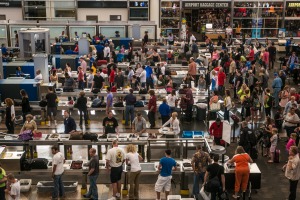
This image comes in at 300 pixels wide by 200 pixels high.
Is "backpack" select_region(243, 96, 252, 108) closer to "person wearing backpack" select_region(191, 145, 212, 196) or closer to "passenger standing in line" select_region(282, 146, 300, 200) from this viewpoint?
"passenger standing in line" select_region(282, 146, 300, 200)

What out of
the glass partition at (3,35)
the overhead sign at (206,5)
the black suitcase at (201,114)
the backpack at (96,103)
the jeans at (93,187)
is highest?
the overhead sign at (206,5)

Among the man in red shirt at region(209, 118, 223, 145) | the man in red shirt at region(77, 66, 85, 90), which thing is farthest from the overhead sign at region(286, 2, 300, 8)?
the man in red shirt at region(209, 118, 223, 145)

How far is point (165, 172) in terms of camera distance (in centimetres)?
1368

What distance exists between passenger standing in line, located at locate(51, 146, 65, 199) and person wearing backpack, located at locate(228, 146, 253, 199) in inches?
183

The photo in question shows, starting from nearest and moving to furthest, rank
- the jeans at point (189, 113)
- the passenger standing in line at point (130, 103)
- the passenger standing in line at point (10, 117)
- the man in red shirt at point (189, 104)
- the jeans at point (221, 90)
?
the passenger standing in line at point (10, 117) < the passenger standing in line at point (130, 103) < the man in red shirt at point (189, 104) < the jeans at point (189, 113) < the jeans at point (221, 90)

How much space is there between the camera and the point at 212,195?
13.4 m

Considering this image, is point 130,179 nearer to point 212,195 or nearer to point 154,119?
point 212,195

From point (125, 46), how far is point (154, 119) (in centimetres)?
1578

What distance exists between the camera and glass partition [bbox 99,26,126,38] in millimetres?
37094

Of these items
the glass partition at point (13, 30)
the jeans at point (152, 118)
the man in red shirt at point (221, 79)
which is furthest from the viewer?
the glass partition at point (13, 30)

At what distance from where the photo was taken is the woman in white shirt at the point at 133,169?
46.0 ft

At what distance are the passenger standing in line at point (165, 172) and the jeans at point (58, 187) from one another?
269 cm

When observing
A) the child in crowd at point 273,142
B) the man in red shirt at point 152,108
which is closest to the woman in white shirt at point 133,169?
the child in crowd at point 273,142

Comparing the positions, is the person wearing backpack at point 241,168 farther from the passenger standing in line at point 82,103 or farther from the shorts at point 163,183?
the passenger standing in line at point 82,103
